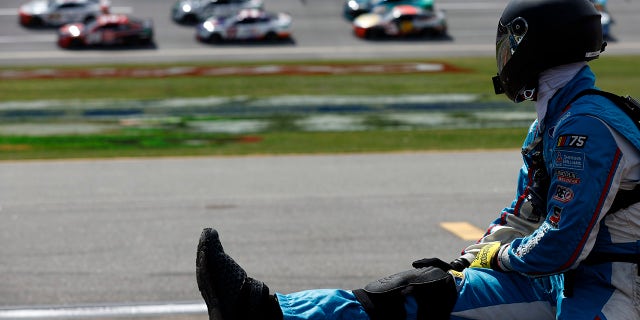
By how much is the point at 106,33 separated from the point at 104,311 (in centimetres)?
2739

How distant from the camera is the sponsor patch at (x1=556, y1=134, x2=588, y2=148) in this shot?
3.15 metres

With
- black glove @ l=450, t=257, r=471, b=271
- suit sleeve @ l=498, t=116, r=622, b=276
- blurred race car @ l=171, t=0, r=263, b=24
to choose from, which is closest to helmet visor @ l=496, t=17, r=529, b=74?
suit sleeve @ l=498, t=116, r=622, b=276

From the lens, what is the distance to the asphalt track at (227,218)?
662 centimetres

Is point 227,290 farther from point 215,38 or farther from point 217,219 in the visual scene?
point 215,38

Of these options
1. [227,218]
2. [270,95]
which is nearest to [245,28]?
[270,95]

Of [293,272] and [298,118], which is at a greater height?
[293,272]

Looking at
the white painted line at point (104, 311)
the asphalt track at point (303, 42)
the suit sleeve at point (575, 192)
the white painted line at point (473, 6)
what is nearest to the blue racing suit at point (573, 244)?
the suit sleeve at point (575, 192)

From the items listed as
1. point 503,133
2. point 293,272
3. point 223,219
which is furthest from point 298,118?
point 293,272

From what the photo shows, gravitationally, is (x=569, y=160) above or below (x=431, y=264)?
above

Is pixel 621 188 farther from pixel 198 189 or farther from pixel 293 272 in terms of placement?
pixel 198 189

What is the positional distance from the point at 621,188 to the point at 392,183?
699 cm

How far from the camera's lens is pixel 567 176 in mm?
3178

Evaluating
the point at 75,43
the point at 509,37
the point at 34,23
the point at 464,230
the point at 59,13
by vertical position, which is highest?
the point at 509,37

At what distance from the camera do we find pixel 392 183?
10.2 meters
